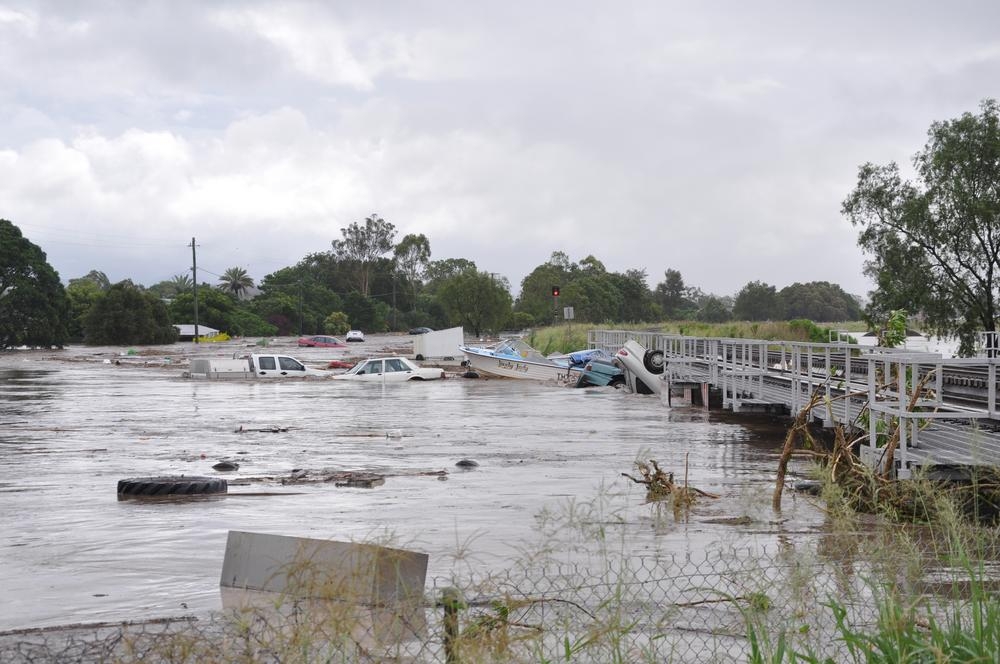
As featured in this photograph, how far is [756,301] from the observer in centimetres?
15788

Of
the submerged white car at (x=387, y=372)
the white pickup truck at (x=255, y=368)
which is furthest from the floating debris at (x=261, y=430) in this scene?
the white pickup truck at (x=255, y=368)

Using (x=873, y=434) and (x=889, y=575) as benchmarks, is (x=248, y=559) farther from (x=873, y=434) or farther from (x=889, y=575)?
(x=873, y=434)

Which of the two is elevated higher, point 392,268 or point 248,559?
point 392,268

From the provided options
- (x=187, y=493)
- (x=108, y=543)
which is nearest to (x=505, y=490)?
(x=187, y=493)

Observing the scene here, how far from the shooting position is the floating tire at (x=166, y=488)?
14.1 meters

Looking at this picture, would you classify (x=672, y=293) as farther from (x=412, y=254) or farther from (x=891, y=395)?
(x=891, y=395)

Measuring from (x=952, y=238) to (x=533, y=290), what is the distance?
92.8m

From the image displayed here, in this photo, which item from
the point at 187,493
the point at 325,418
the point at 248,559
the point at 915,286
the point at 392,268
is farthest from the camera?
the point at 392,268

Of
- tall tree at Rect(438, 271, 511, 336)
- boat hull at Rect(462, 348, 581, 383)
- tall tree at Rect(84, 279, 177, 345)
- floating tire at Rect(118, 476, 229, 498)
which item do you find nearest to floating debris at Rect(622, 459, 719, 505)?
floating tire at Rect(118, 476, 229, 498)

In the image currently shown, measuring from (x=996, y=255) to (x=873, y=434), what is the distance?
38735mm

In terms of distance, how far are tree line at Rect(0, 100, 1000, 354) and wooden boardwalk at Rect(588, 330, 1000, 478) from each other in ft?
47.0

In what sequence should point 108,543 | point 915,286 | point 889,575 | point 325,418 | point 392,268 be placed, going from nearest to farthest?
point 889,575 → point 108,543 → point 325,418 → point 915,286 → point 392,268

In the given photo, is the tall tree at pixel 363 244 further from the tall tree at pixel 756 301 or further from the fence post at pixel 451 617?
the fence post at pixel 451 617

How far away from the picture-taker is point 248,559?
7988mm
